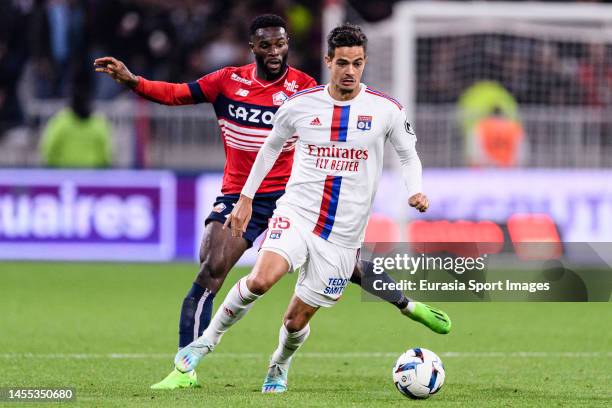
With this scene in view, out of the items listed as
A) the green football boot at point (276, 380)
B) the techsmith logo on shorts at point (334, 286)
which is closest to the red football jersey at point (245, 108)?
the techsmith logo on shorts at point (334, 286)

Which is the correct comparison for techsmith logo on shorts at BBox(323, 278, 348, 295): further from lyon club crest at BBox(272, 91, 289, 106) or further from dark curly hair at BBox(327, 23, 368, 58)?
lyon club crest at BBox(272, 91, 289, 106)

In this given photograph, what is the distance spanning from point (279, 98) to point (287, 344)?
5.38 feet

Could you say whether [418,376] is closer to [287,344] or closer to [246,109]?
[287,344]

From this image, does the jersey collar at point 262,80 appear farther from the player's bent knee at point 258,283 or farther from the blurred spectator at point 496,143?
the blurred spectator at point 496,143

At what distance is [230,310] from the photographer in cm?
754

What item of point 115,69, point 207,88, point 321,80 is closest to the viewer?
point 115,69

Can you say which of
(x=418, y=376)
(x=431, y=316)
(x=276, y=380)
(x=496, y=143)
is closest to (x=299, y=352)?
(x=431, y=316)

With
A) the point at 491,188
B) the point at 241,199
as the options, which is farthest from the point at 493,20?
the point at 241,199

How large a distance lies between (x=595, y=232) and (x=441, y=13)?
3219 millimetres

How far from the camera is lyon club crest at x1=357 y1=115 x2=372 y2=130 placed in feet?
24.3

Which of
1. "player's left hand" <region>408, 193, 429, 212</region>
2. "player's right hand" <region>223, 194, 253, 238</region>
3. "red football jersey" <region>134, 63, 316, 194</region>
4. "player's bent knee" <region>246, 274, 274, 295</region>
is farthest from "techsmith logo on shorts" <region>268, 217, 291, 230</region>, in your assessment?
"red football jersey" <region>134, 63, 316, 194</region>

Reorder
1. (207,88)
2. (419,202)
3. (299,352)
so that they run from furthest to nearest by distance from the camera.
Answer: (299,352) → (207,88) → (419,202)

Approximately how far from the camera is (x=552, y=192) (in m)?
16.2

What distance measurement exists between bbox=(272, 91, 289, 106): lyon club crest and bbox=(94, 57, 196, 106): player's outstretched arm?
0.50 metres
